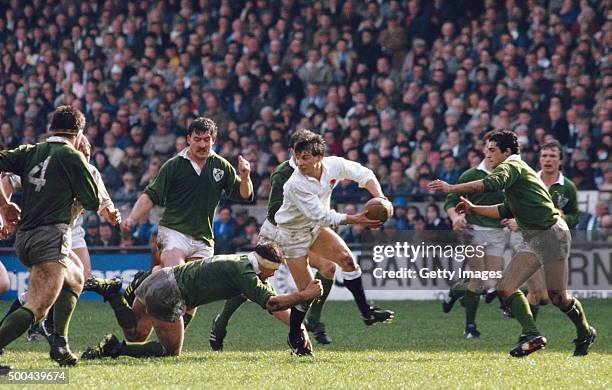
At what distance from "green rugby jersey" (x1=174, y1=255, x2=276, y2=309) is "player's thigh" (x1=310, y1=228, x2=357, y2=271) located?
134 cm

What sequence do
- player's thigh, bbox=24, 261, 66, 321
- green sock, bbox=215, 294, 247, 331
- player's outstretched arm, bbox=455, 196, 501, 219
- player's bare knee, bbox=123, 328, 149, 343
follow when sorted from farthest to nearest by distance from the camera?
green sock, bbox=215, 294, 247, 331, player's bare knee, bbox=123, 328, 149, 343, player's outstretched arm, bbox=455, 196, 501, 219, player's thigh, bbox=24, 261, 66, 321

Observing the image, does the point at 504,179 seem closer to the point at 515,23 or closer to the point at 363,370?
the point at 363,370

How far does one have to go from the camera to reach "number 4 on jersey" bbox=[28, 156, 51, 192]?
890cm

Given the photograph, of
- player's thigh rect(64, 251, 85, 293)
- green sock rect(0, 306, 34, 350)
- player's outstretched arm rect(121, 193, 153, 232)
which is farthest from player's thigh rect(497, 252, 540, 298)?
green sock rect(0, 306, 34, 350)

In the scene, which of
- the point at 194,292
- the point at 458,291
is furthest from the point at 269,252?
the point at 458,291

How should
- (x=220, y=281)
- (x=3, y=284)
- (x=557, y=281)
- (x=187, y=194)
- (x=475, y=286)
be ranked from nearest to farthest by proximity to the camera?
(x=220, y=281) < (x=3, y=284) < (x=557, y=281) < (x=187, y=194) < (x=475, y=286)

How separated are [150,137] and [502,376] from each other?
535 inches

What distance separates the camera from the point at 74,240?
1205 cm

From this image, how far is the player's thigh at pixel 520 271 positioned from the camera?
1037cm

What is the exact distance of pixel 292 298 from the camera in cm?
916

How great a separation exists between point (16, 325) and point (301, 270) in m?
2.84

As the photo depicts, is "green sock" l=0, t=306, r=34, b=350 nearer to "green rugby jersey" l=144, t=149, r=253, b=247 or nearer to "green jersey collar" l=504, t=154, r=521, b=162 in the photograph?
"green rugby jersey" l=144, t=149, r=253, b=247

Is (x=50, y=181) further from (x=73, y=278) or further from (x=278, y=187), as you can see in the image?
(x=278, y=187)

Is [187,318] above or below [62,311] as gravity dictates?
below
